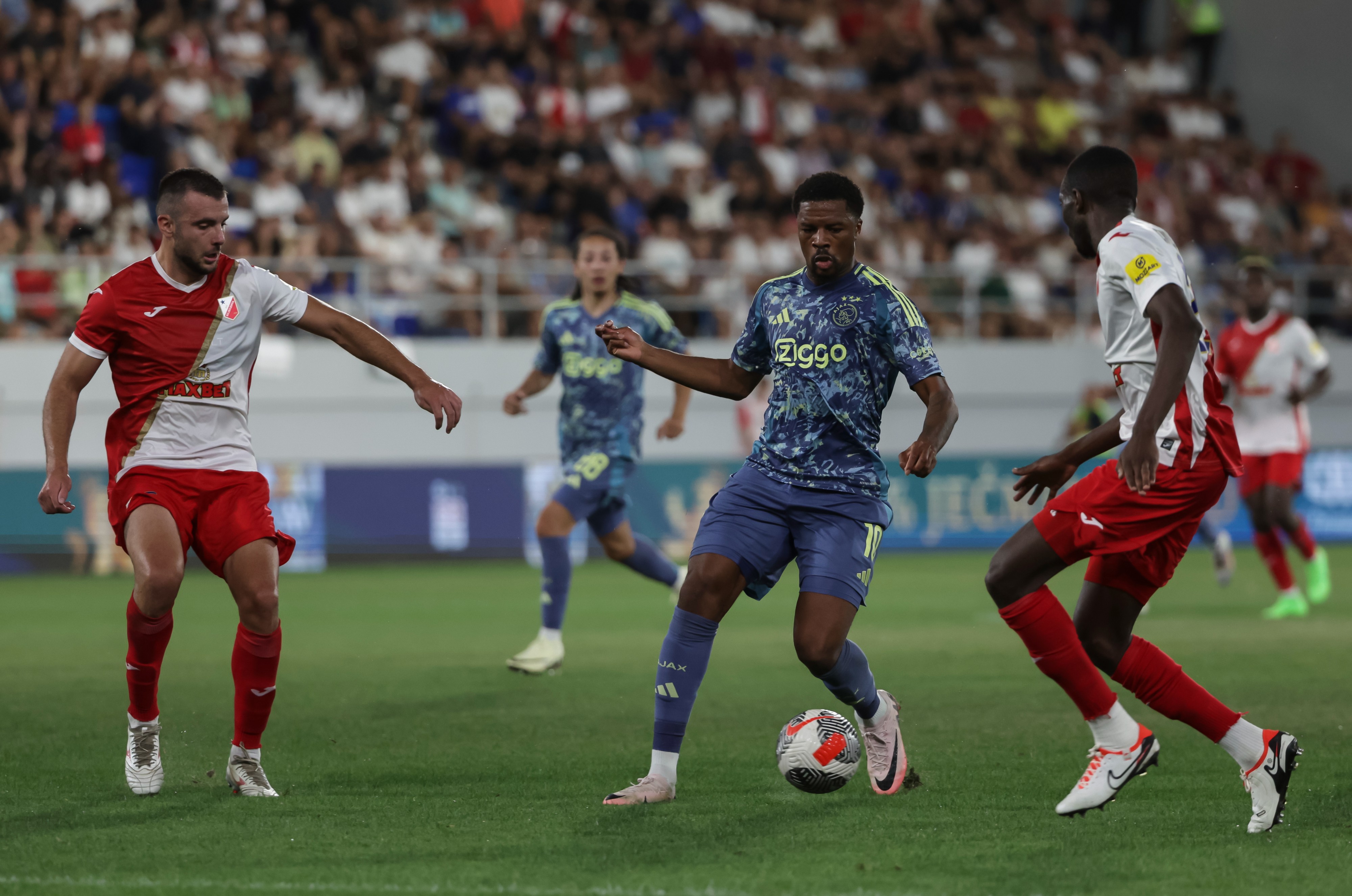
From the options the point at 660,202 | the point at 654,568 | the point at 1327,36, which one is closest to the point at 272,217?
the point at 660,202

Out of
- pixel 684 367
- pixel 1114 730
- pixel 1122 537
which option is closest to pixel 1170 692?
pixel 1114 730

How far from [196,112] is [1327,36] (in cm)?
1948

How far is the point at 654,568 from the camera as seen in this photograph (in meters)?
10.9

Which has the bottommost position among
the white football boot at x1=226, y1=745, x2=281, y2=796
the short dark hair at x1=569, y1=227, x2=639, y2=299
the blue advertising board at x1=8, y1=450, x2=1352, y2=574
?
the blue advertising board at x1=8, y1=450, x2=1352, y2=574

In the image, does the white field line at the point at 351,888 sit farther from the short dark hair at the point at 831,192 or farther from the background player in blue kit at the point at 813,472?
the short dark hair at the point at 831,192

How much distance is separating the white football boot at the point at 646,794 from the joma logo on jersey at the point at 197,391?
2.17 m

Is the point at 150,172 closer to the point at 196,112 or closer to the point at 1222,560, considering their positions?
the point at 196,112

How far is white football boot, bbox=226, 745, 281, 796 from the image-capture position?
6.29 m

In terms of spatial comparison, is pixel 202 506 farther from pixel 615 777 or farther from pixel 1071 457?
pixel 1071 457

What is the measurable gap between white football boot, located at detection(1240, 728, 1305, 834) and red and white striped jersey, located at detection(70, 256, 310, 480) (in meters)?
3.93

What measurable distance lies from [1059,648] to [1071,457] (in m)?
0.69

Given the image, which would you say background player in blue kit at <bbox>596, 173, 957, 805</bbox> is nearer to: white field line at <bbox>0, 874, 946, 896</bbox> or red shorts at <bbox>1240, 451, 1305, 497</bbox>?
white field line at <bbox>0, 874, 946, 896</bbox>

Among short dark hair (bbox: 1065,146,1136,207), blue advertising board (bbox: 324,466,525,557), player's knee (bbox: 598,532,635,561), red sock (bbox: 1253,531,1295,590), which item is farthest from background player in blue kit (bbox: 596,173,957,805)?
blue advertising board (bbox: 324,466,525,557)

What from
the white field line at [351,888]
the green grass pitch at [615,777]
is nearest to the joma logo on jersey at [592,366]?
the green grass pitch at [615,777]
